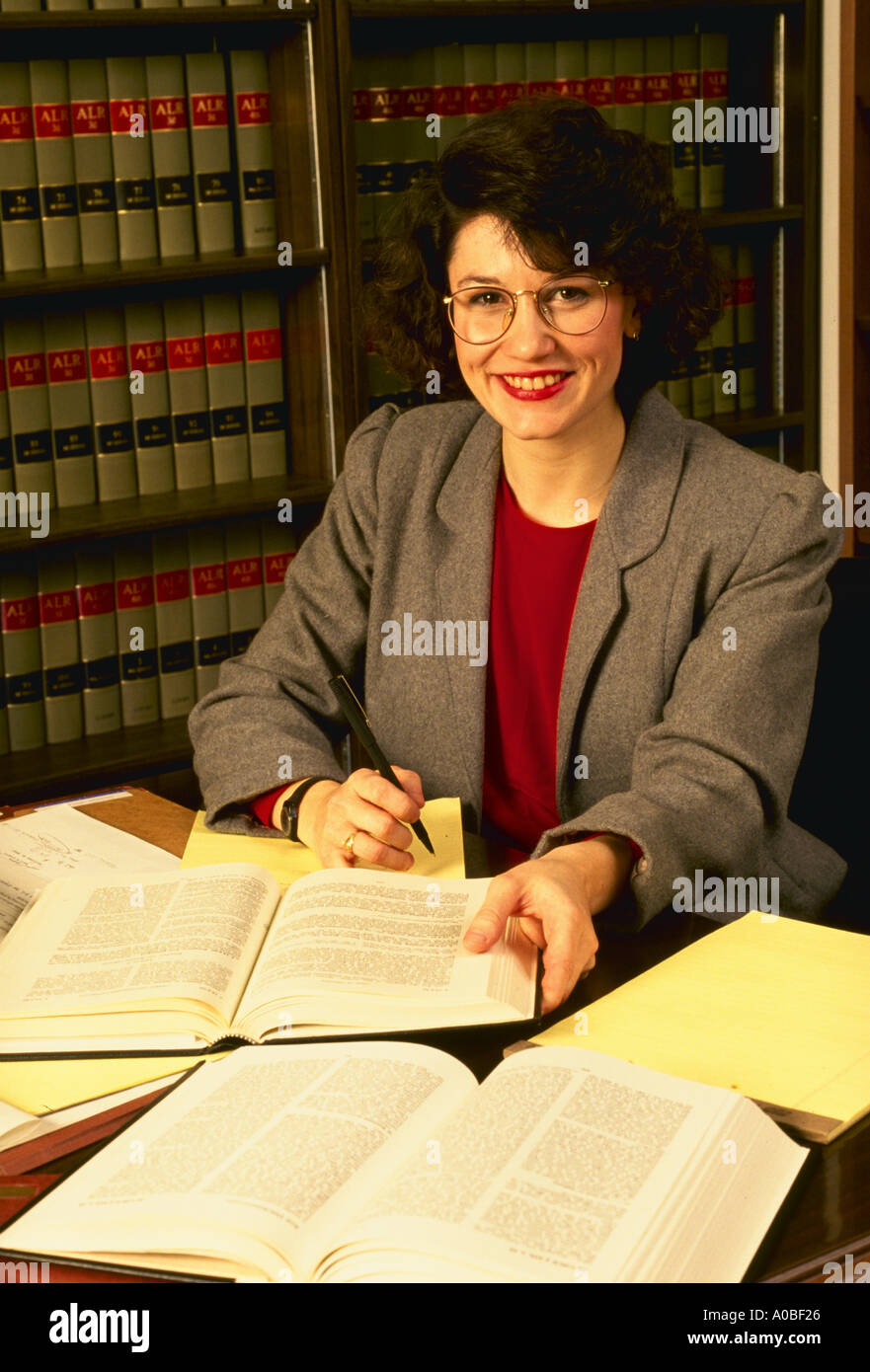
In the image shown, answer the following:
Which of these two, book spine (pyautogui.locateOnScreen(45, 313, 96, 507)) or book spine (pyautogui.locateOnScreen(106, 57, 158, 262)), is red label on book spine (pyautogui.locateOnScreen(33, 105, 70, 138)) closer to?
book spine (pyautogui.locateOnScreen(106, 57, 158, 262))

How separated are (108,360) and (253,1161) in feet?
6.21

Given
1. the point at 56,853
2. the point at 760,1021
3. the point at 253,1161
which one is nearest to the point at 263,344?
the point at 56,853

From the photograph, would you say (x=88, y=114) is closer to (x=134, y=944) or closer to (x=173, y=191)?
(x=173, y=191)

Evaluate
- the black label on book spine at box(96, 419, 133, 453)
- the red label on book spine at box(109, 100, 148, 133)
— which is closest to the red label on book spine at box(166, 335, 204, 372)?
the black label on book spine at box(96, 419, 133, 453)

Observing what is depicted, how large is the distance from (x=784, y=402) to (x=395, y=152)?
0.99 meters

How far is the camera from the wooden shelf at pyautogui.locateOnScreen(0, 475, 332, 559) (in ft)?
7.85

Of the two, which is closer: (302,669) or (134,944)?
(134,944)

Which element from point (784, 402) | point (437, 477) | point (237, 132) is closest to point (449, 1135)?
point (437, 477)

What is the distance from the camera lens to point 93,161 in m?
2.36

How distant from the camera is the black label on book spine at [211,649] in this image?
263 centimetres

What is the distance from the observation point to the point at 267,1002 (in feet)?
3.18

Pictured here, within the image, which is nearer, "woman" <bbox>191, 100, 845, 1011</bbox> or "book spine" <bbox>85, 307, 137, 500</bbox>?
"woman" <bbox>191, 100, 845, 1011</bbox>

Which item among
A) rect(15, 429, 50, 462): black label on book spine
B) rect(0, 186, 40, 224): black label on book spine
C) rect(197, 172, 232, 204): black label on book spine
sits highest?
rect(197, 172, 232, 204): black label on book spine

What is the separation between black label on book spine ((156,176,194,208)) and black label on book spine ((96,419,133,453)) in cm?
36
